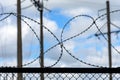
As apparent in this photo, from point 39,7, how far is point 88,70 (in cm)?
2884

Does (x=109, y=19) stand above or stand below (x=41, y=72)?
above

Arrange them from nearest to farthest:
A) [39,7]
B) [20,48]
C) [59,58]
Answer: [59,58] < [20,48] < [39,7]

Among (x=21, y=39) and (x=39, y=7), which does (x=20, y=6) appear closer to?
(x=21, y=39)

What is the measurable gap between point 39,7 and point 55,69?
28873mm

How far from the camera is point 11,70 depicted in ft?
18.3

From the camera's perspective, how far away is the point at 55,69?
18.3ft

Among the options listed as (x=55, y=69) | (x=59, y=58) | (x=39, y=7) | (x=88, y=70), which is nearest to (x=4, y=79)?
(x=55, y=69)

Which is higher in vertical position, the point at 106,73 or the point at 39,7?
the point at 39,7

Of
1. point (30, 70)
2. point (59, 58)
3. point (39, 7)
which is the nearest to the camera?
point (30, 70)

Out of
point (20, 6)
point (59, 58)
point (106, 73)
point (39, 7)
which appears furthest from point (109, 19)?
point (106, 73)

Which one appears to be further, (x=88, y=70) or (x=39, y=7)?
(x=39, y=7)

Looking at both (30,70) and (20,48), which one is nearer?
(30,70)

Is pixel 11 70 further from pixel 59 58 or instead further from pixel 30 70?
pixel 59 58

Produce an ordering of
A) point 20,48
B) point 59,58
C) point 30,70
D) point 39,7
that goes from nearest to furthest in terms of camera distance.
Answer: point 30,70
point 59,58
point 20,48
point 39,7
